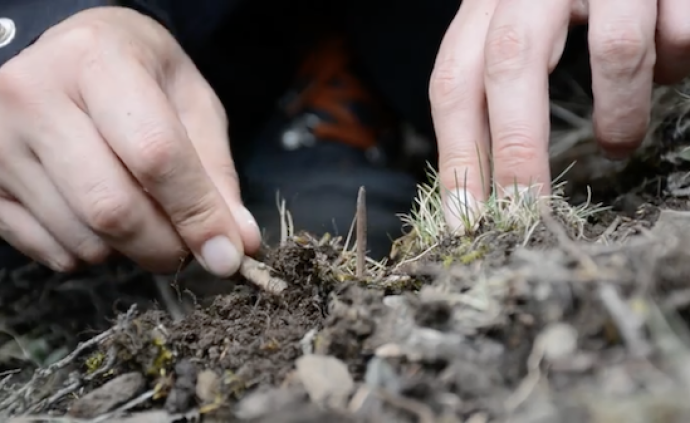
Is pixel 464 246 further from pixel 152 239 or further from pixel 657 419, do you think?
pixel 152 239

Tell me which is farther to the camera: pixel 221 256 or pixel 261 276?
pixel 221 256

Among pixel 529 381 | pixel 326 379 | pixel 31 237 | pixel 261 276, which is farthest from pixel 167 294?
pixel 529 381

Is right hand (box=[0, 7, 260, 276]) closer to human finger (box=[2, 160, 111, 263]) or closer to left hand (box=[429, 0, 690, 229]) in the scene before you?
human finger (box=[2, 160, 111, 263])

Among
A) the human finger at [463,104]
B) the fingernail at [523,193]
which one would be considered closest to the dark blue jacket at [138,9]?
the human finger at [463,104]

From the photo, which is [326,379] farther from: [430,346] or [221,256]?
[221,256]

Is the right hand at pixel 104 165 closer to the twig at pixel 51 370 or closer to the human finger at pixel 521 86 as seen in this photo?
the twig at pixel 51 370

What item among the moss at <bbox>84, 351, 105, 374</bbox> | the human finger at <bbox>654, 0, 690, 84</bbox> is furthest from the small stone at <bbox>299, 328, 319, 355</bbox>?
the human finger at <bbox>654, 0, 690, 84</bbox>

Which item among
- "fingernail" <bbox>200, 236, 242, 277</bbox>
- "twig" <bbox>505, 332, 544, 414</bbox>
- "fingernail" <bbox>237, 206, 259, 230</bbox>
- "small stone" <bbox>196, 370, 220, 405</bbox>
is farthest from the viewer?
"fingernail" <bbox>237, 206, 259, 230</bbox>

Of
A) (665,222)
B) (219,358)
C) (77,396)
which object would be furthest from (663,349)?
(77,396)

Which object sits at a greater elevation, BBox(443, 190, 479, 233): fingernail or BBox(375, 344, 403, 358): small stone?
BBox(375, 344, 403, 358): small stone
